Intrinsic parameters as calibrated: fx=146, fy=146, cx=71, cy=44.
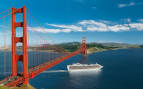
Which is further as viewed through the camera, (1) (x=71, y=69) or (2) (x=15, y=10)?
(1) (x=71, y=69)

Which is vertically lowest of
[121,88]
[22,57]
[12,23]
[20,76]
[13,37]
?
[121,88]

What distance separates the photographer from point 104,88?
23922 mm

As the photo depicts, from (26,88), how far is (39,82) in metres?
10.9

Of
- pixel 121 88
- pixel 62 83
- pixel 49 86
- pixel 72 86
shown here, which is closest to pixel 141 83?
pixel 121 88

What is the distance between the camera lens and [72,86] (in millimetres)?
24891

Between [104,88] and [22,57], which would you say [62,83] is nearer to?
[104,88]

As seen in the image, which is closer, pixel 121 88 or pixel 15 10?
pixel 15 10

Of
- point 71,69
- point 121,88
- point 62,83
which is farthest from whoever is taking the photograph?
point 71,69

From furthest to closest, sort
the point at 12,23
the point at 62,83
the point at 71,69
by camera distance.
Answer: the point at 71,69
the point at 62,83
the point at 12,23

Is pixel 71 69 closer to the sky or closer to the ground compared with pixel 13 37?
closer to the ground

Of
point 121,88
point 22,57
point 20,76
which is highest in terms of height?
point 22,57

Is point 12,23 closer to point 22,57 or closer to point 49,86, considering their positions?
point 22,57

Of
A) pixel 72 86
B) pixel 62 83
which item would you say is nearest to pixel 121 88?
pixel 72 86

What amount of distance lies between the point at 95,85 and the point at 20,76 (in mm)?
13380
